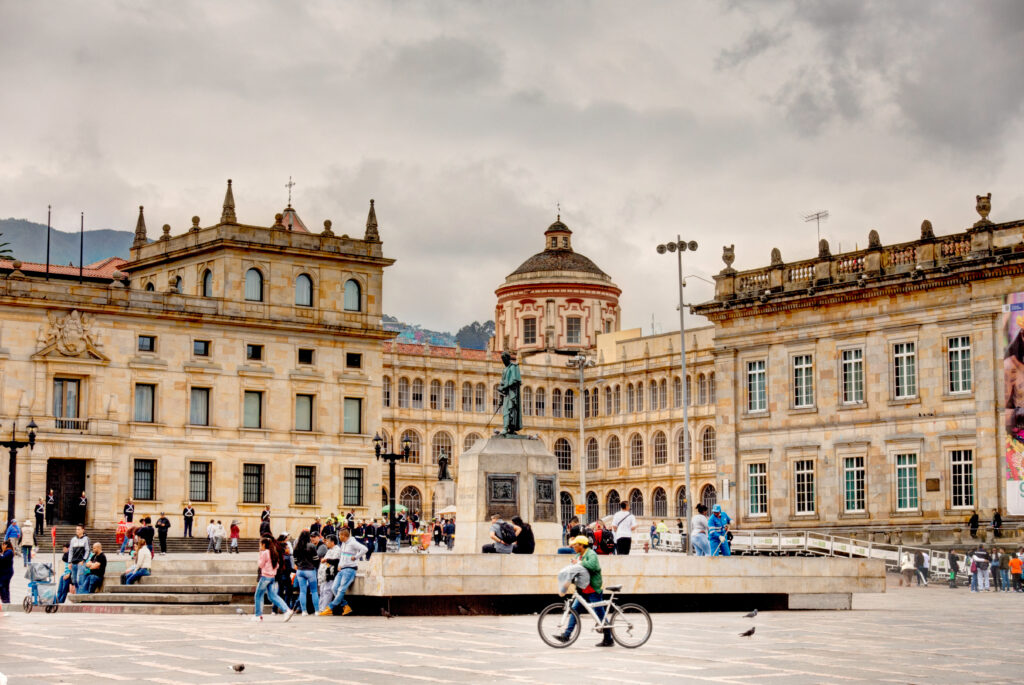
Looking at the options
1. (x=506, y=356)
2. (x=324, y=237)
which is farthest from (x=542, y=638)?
(x=324, y=237)

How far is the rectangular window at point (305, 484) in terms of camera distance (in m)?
67.1

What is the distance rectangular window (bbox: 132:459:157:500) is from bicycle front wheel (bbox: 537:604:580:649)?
4568 centimetres

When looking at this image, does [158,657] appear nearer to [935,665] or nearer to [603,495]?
[935,665]

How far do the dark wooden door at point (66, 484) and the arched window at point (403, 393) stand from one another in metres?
37.3

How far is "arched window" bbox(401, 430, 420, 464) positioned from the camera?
9762 centimetres

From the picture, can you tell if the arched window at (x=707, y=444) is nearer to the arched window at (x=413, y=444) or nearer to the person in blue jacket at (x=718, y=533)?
the arched window at (x=413, y=444)

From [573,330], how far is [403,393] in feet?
63.7

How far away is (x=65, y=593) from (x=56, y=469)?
110 feet

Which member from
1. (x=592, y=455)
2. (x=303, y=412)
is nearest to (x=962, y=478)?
(x=303, y=412)

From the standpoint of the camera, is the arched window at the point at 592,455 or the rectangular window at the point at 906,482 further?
the arched window at the point at 592,455

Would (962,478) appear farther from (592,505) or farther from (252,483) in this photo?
(592,505)

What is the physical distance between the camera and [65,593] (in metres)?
28.5

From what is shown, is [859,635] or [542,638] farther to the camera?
[859,635]

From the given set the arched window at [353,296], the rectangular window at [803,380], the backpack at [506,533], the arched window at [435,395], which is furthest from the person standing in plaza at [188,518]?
the arched window at [435,395]
